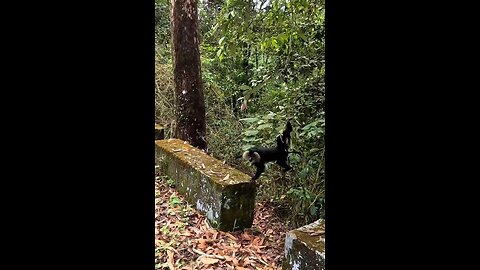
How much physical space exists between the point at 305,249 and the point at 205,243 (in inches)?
51.6

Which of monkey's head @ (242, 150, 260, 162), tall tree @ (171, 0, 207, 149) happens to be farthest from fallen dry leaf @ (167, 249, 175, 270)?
tall tree @ (171, 0, 207, 149)

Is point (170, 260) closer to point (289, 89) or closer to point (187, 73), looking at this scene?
point (289, 89)

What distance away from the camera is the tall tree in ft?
Result: 16.2

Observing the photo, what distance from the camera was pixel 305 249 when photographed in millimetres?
2240

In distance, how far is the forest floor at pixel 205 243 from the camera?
3029 mm

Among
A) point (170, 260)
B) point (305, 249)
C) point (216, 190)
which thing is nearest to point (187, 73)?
point (216, 190)

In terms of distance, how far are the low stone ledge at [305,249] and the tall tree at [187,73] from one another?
3.08 metres

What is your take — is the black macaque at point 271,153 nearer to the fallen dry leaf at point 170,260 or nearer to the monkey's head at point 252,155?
the monkey's head at point 252,155

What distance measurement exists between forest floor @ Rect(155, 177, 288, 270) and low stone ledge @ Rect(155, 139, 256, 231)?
0.31ft

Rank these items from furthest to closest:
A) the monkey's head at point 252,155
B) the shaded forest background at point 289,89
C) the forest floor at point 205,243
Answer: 1. the monkey's head at point 252,155
2. the shaded forest background at point 289,89
3. the forest floor at point 205,243

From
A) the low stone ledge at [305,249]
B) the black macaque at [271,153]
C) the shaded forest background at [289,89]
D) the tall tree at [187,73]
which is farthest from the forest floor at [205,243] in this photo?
the tall tree at [187,73]

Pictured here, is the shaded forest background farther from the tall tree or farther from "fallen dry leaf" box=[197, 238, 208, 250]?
"fallen dry leaf" box=[197, 238, 208, 250]

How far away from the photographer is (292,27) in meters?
3.49
